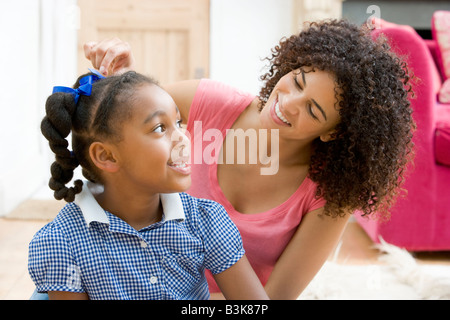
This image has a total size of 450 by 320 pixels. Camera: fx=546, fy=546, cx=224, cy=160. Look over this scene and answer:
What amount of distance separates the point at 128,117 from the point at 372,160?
512 millimetres

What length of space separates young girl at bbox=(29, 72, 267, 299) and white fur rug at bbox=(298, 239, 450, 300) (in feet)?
2.90

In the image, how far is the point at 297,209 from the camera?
1.20m

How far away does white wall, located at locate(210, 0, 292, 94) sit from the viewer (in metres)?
3.47

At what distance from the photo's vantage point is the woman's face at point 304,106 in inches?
40.5

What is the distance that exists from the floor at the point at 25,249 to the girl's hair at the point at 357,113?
936 mm

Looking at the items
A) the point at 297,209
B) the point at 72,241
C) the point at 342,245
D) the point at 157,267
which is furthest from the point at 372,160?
the point at 342,245

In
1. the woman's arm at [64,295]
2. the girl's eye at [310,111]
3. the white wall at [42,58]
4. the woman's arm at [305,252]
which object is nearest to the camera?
the woman's arm at [64,295]

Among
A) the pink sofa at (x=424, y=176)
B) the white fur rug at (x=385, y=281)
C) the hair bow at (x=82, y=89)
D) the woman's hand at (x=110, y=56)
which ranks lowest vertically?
the white fur rug at (x=385, y=281)

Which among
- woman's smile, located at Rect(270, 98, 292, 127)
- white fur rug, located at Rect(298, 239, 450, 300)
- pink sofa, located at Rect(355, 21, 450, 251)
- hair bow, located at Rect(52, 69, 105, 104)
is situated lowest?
white fur rug, located at Rect(298, 239, 450, 300)

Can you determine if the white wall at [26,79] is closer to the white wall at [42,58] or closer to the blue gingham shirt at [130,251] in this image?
the white wall at [42,58]

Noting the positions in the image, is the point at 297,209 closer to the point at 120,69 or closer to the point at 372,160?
the point at 372,160

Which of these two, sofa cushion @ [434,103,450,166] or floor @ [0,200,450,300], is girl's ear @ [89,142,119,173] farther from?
sofa cushion @ [434,103,450,166]

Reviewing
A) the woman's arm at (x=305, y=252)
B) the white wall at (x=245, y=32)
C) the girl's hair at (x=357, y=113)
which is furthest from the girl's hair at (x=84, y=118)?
the white wall at (x=245, y=32)

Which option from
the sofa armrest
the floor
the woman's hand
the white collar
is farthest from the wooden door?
the white collar
